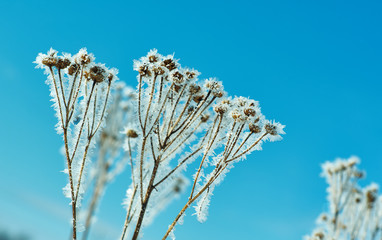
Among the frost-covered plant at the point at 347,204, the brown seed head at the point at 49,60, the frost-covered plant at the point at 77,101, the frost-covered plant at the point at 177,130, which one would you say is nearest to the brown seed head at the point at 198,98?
the frost-covered plant at the point at 177,130

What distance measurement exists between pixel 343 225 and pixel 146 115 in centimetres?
494

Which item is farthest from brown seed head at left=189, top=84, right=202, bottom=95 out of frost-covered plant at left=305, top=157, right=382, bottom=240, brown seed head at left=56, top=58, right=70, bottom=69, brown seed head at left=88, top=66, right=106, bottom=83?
frost-covered plant at left=305, top=157, right=382, bottom=240

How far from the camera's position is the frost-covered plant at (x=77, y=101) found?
6.65 feet

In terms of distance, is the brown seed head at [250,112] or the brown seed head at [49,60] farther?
the brown seed head at [250,112]

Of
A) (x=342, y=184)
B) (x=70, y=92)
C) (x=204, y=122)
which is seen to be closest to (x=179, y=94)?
(x=204, y=122)

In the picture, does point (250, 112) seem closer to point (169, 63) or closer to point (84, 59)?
point (169, 63)

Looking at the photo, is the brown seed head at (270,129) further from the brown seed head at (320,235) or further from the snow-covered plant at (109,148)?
the brown seed head at (320,235)

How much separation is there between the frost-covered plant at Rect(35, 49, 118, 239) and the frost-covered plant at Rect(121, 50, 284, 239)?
0.24m

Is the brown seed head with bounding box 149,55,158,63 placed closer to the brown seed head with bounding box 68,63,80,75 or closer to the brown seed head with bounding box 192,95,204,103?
the brown seed head with bounding box 192,95,204,103

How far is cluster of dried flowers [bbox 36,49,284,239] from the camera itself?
210 centimetres

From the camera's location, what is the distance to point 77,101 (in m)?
2.16

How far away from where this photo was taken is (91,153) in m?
2.13

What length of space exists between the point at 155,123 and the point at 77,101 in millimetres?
528

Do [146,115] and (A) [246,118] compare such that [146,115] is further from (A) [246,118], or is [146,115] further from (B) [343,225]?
(B) [343,225]
